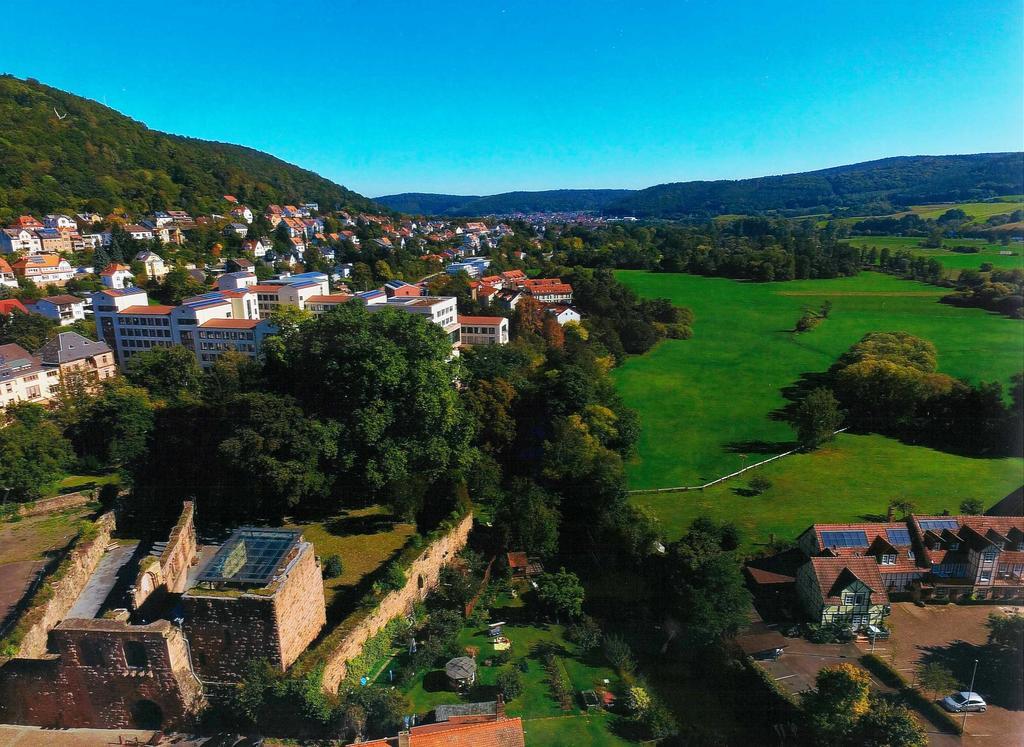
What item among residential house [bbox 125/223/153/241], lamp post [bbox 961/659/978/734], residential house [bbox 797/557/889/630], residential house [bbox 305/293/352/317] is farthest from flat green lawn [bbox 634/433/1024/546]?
residential house [bbox 125/223/153/241]

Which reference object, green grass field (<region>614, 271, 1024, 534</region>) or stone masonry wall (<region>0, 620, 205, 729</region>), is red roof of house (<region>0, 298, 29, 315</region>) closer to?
stone masonry wall (<region>0, 620, 205, 729</region>)

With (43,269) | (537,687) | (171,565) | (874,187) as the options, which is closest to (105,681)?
(171,565)

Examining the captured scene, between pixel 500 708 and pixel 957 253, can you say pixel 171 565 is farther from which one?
pixel 957 253

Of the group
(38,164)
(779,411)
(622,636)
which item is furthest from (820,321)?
(38,164)

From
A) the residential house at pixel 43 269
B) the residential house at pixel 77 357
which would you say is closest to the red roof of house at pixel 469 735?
the residential house at pixel 77 357

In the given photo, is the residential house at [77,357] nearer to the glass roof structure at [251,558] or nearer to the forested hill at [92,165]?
the glass roof structure at [251,558]

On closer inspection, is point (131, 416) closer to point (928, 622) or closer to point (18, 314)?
point (18, 314)
